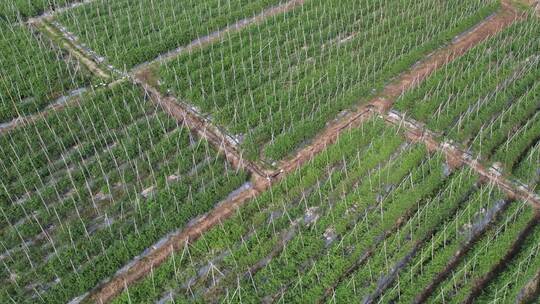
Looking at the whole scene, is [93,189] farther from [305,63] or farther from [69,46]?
[305,63]

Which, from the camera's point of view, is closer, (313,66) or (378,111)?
(378,111)

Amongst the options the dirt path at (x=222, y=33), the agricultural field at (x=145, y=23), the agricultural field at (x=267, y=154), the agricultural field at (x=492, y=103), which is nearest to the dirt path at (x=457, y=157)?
the agricultural field at (x=267, y=154)

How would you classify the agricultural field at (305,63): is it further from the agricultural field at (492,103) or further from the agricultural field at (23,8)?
the agricultural field at (23,8)

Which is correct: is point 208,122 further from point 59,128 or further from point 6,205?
point 6,205

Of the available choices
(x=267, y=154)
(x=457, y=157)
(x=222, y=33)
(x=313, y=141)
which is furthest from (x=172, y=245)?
(x=222, y=33)

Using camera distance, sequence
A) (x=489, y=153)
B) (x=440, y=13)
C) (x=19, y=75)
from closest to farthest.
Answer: (x=489, y=153), (x=19, y=75), (x=440, y=13)

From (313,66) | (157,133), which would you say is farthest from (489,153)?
(157,133)

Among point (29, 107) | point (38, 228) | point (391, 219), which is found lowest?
point (391, 219)
